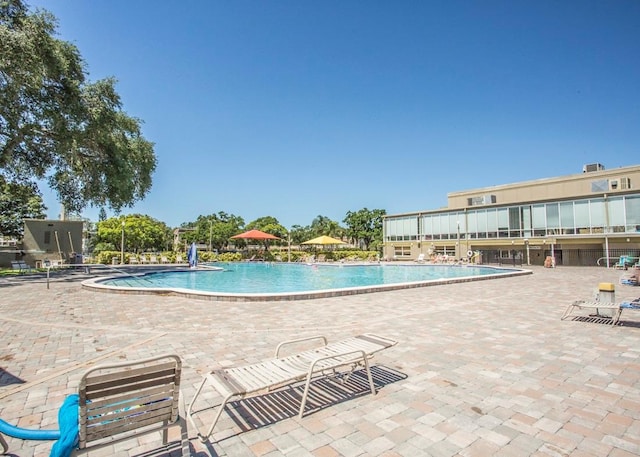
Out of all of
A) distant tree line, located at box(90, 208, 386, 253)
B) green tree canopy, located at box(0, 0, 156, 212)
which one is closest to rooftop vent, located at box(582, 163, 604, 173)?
distant tree line, located at box(90, 208, 386, 253)

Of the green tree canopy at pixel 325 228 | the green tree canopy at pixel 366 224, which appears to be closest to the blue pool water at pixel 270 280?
the green tree canopy at pixel 366 224

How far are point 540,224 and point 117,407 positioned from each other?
37259mm

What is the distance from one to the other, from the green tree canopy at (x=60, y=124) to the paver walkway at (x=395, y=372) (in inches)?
428

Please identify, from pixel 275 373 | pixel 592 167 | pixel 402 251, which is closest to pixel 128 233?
pixel 402 251

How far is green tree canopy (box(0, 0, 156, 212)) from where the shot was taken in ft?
47.8

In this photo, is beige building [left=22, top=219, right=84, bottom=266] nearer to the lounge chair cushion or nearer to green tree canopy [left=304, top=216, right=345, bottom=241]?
the lounge chair cushion

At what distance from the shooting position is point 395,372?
14.1 feet

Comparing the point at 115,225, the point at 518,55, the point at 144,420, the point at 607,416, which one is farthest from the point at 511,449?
the point at 115,225

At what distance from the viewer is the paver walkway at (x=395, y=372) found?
9.09 ft

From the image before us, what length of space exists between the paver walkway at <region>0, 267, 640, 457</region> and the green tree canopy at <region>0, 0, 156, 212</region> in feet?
35.6

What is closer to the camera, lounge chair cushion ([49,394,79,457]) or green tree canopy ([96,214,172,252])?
lounge chair cushion ([49,394,79,457])

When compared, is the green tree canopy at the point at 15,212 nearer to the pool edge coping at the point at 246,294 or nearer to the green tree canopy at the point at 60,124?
the green tree canopy at the point at 60,124

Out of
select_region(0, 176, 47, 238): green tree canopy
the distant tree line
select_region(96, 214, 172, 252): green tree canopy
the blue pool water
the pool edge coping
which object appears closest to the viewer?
the pool edge coping

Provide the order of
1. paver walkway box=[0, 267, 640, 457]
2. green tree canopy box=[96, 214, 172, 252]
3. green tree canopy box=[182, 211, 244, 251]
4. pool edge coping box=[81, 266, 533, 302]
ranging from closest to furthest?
paver walkway box=[0, 267, 640, 457] → pool edge coping box=[81, 266, 533, 302] → green tree canopy box=[96, 214, 172, 252] → green tree canopy box=[182, 211, 244, 251]
